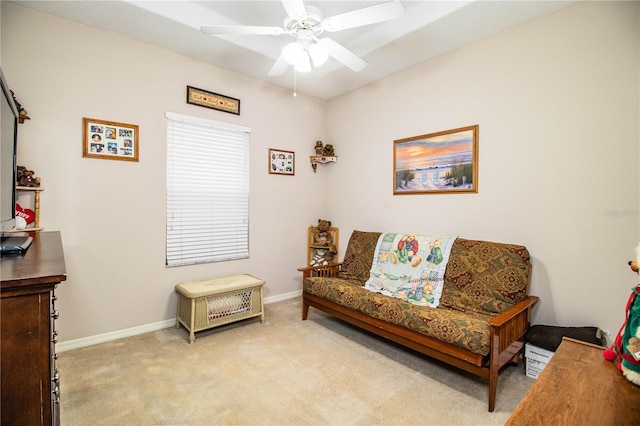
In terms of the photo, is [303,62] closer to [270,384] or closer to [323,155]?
[323,155]

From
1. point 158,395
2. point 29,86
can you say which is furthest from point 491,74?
point 29,86

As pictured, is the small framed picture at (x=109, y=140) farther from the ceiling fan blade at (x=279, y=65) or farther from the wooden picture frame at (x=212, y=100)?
the ceiling fan blade at (x=279, y=65)

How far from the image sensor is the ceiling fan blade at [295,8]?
1845 millimetres

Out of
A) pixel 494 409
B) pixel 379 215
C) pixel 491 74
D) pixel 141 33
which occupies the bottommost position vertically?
pixel 494 409

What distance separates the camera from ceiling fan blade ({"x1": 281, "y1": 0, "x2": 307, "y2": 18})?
184 centimetres

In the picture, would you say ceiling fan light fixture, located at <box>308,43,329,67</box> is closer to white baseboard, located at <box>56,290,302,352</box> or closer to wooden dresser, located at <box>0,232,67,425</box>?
wooden dresser, located at <box>0,232,67,425</box>

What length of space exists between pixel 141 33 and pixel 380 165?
8.97 feet

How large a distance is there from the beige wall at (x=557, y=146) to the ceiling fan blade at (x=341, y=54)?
3.55 feet

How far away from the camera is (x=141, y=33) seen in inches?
107

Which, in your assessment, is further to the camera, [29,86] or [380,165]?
[380,165]

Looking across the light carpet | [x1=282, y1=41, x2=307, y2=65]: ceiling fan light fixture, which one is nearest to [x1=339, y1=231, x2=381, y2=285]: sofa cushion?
the light carpet

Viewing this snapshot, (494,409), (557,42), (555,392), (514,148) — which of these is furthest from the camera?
(514,148)

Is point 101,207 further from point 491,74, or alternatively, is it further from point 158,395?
point 491,74

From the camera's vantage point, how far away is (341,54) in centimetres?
237
